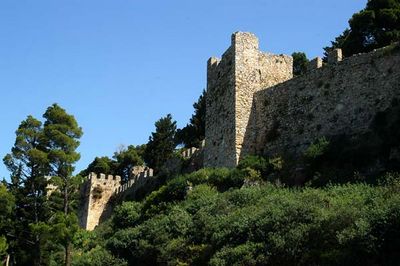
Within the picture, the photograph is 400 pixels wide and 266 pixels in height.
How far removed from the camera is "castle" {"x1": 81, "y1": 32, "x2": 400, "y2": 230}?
857 inches

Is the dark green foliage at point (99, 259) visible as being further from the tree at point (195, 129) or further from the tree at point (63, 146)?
the tree at point (195, 129)

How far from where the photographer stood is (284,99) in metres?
25.4

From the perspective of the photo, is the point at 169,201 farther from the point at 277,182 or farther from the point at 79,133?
the point at 79,133

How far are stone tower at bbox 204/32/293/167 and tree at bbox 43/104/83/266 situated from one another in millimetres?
7042

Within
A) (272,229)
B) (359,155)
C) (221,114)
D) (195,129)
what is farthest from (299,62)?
(272,229)

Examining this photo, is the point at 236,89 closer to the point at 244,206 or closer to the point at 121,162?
the point at 244,206

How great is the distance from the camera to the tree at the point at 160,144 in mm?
43562

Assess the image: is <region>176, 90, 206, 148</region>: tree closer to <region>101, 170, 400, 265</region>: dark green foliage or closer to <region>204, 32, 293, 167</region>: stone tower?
<region>204, 32, 293, 167</region>: stone tower

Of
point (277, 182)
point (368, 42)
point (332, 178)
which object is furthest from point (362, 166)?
point (368, 42)

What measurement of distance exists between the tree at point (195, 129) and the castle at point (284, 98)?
15448 millimetres

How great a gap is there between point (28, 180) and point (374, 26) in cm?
1877

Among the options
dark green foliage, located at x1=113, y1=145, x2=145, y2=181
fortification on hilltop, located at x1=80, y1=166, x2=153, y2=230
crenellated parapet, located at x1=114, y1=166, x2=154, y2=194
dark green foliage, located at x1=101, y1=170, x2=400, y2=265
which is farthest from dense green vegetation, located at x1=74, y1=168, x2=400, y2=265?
dark green foliage, located at x1=113, y1=145, x2=145, y2=181

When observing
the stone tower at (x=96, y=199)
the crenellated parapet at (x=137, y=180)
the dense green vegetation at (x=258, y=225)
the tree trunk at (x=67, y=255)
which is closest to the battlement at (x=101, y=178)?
the stone tower at (x=96, y=199)

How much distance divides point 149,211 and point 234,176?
428 cm
